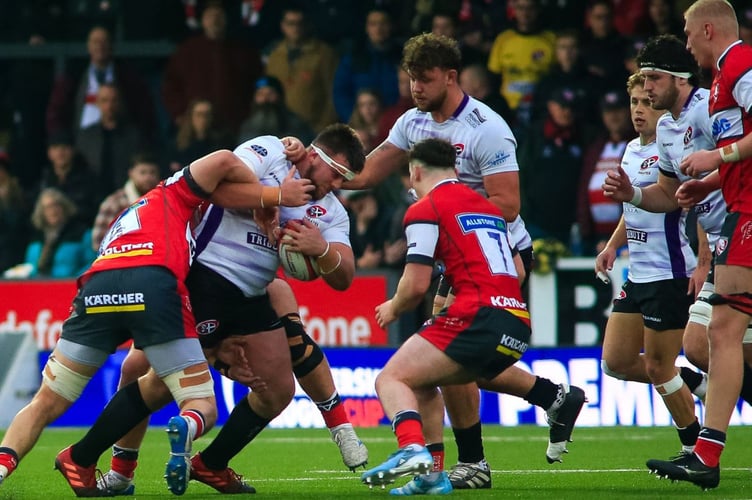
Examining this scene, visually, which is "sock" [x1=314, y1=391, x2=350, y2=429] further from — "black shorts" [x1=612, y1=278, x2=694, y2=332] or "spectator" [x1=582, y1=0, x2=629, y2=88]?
"spectator" [x1=582, y1=0, x2=629, y2=88]

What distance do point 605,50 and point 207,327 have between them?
8.57 m

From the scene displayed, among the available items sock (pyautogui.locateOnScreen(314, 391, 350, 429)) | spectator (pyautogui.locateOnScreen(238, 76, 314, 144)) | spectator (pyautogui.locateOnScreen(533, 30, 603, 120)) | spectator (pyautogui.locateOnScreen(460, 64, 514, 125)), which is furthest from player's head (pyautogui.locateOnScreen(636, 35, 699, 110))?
spectator (pyautogui.locateOnScreen(238, 76, 314, 144))

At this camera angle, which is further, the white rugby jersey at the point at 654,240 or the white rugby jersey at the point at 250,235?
the white rugby jersey at the point at 654,240

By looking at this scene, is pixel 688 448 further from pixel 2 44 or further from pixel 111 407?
pixel 2 44

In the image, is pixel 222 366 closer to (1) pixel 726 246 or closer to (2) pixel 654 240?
(1) pixel 726 246

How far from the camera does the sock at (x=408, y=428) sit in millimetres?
7172

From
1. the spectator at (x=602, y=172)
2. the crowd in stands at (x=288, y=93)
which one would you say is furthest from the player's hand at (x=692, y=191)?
the crowd in stands at (x=288, y=93)

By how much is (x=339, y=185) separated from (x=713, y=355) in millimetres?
2314

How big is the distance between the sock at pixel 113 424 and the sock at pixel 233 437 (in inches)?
21.5

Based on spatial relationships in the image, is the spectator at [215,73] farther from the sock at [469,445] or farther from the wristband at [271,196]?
the wristband at [271,196]

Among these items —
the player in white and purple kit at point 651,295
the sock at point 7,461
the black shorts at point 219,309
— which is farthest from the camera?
the player in white and purple kit at point 651,295

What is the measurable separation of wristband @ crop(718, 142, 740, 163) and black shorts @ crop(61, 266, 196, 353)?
9.68ft

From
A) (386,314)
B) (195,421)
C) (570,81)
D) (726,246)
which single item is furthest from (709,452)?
(570,81)

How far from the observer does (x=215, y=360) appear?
8273mm
